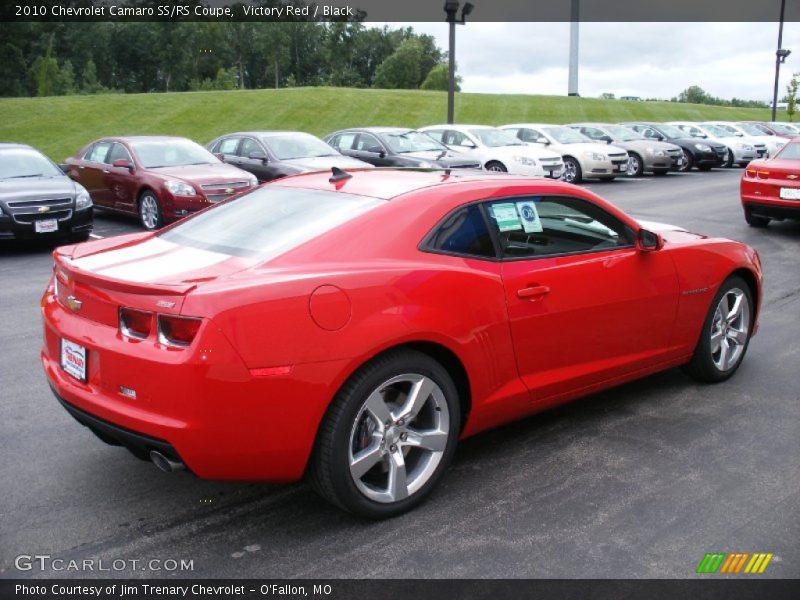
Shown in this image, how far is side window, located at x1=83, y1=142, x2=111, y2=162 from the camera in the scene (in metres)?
14.4

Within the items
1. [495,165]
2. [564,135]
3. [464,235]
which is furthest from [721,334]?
[564,135]

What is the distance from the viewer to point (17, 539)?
3510mm

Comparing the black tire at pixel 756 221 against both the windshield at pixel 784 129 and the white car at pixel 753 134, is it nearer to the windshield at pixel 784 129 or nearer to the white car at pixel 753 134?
the white car at pixel 753 134

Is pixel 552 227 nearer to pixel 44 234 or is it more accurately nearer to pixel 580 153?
pixel 44 234

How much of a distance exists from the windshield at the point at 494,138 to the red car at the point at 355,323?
1574cm

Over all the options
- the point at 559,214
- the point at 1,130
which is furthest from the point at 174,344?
the point at 1,130

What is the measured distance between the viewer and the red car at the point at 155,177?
12422 mm

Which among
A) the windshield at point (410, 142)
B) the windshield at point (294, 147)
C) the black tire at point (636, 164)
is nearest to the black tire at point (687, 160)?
the black tire at point (636, 164)

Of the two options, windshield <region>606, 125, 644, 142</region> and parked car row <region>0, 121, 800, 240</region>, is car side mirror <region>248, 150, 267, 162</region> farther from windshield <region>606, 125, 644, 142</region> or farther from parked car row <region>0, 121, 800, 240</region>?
windshield <region>606, 125, 644, 142</region>

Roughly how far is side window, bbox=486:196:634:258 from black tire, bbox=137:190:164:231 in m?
9.08

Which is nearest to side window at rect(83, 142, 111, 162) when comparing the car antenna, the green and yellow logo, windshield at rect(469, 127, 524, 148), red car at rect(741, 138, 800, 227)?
windshield at rect(469, 127, 524, 148)

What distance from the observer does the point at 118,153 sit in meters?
14.0
